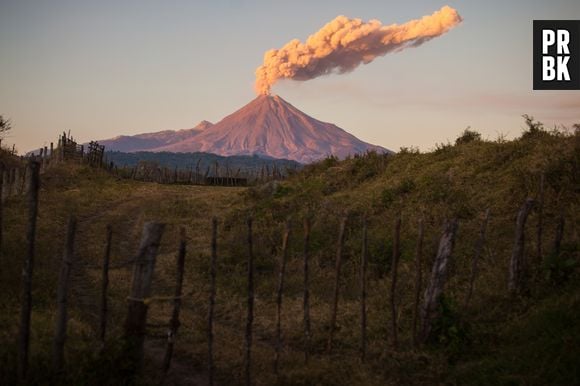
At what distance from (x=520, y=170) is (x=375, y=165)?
8953 millimetres

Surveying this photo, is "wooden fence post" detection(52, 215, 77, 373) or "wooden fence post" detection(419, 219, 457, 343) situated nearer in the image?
"wooden fence post" detection(52, 215, 77, 373)

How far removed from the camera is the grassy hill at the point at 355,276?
6.88 metres

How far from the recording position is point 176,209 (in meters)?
21.0

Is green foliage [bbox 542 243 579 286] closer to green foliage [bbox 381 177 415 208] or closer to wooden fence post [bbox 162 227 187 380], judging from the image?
wooden fence post [bbox 162 227 187 380]

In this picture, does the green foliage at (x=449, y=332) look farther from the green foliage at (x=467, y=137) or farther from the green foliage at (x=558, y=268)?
the green foliage at (x=467, y=137)

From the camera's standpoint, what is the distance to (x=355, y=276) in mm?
11969

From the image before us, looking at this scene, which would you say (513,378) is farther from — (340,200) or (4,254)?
(340,200)

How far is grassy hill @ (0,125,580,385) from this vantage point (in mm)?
6879

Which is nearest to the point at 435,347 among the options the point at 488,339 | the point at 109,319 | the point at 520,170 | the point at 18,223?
the point at 488,339

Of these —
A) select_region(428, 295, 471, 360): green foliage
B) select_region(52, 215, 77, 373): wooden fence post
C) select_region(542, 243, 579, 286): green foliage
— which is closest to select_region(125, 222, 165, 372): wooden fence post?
select_region(52, 215, 77, 373): wooden fence post

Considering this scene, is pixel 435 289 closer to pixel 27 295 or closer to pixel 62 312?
pixel 62 312

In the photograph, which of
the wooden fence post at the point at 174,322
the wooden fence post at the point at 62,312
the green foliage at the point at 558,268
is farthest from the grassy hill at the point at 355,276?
the wooden fence post at the point at 174,322

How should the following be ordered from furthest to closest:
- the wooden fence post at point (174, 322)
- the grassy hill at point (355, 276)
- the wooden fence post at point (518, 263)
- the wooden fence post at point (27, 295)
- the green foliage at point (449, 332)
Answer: the wooden fence post at point (518, 263) < the green foliage at point (449, 332) < the grassy hill at point (355, 276) < the wooden fence post at point (174, 322) < the wooden fence post at point (27, 295)

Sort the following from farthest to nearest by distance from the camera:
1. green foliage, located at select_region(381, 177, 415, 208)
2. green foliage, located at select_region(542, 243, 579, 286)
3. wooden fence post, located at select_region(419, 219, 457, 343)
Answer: green foliage, located at select_region(381, 177, 415, 208) → green foliage, located at select_region(542, 243, 579, 286) → wooden fence post, located at select_region(419, 219, 457, 343)
